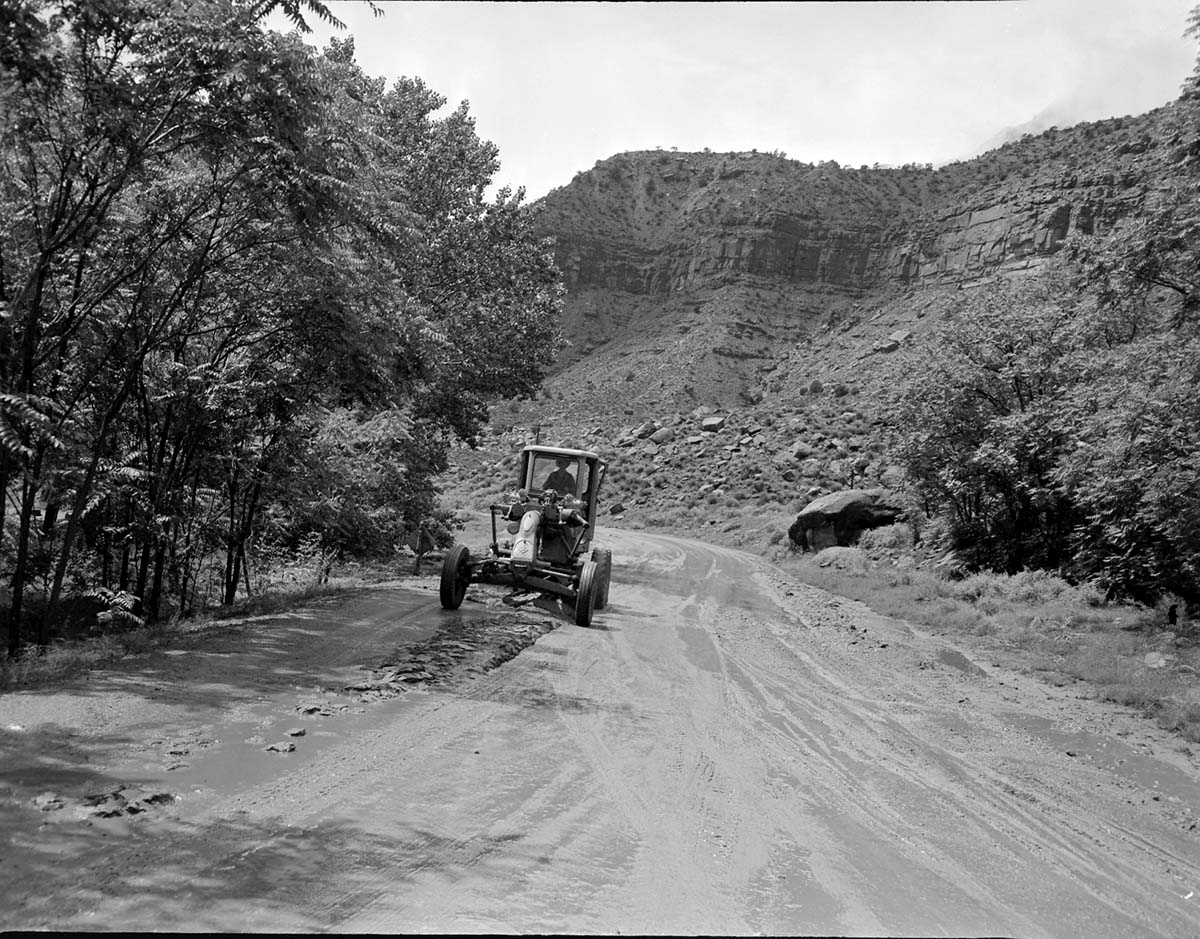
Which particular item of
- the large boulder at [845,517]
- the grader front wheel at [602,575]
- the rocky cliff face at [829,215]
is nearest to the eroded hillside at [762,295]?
the rocky cliff face at [829,215]

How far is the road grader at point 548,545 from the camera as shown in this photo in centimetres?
1297

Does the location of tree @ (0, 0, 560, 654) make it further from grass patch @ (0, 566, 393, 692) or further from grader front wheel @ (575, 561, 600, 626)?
grader front wheel @ (575, 561, 600, 626)

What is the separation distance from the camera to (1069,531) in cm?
2055

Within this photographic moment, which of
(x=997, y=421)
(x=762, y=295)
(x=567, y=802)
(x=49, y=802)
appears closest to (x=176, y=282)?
(x=49, y=802)

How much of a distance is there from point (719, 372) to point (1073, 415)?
214 feet

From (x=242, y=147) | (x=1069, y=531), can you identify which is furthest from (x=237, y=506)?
(x=1069, y=531)

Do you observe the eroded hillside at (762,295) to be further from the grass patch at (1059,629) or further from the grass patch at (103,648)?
the grass patch at (103,648)

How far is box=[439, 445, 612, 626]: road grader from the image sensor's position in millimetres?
12969

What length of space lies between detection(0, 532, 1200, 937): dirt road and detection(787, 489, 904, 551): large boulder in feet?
70.2

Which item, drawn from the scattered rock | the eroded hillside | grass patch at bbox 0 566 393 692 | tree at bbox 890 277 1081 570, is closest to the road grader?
grass patch at bbox 0 566 393 692

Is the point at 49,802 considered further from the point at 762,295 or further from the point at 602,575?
the point at 762,295

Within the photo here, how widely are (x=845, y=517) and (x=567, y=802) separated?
27492 millimetres

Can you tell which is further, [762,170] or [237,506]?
[762,170]

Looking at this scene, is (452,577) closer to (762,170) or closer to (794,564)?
(794,564)
